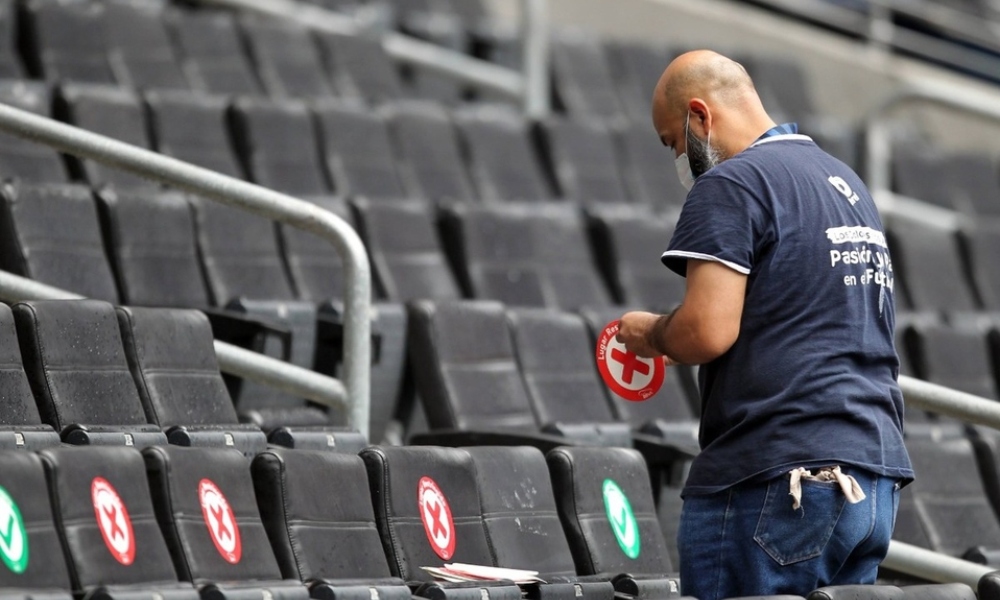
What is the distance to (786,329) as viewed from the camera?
1946mm

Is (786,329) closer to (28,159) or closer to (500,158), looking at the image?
(28,159)

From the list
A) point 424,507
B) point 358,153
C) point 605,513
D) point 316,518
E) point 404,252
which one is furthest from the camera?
point 358,153

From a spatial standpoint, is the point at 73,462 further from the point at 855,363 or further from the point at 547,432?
the point at 547,432

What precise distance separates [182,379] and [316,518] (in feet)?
1.51

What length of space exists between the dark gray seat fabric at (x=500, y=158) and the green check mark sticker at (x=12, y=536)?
113 inches

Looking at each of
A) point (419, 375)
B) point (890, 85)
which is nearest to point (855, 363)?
point (419, 375)

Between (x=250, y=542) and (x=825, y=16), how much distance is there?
17.9ft

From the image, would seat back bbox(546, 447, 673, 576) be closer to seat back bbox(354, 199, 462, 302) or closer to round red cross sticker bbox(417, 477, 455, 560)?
round red cross sticker bbox(417, 477, 455, 560)

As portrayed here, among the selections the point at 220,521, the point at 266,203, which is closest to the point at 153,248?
the point at 266,203

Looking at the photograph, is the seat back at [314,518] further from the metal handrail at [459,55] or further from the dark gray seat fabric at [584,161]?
the metal handrail at [459,55]

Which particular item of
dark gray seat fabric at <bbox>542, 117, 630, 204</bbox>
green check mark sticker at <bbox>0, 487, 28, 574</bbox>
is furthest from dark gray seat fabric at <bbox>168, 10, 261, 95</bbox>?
green check mark sticker at <bbox>0, 487, 28, 574</bbox>

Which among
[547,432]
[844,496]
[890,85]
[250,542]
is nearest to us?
[844,496]

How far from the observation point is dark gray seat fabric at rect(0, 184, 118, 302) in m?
3.03

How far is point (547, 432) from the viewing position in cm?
308
